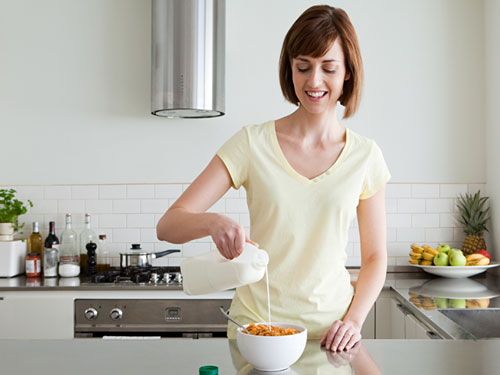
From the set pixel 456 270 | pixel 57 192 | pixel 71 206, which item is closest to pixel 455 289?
pixel 456 270

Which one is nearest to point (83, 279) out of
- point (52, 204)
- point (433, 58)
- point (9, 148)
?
point (52, 204)

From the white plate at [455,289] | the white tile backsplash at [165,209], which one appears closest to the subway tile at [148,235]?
the white tile backsplash at [165,209]

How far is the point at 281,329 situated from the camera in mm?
1269

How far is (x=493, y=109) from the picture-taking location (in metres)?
3.50

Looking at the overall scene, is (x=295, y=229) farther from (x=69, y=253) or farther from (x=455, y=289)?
(x=69, y=253)

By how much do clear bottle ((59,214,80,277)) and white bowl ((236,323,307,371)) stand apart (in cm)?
241

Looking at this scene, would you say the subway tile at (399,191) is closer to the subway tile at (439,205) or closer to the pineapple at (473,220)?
the subway tile at (439,205)

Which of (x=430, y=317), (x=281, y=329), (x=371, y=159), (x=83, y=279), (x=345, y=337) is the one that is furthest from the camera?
(x=83, y=279)

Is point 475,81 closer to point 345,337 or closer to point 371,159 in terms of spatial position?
point 371,159

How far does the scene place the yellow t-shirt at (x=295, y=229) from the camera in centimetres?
154

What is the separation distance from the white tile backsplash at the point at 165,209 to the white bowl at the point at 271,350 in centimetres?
240

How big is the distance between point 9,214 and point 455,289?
251 cm

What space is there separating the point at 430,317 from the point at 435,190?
4.87 ft

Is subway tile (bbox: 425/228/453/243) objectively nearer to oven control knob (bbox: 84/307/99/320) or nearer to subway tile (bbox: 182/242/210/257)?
subway tile (bbox: 182/242/210/257)
